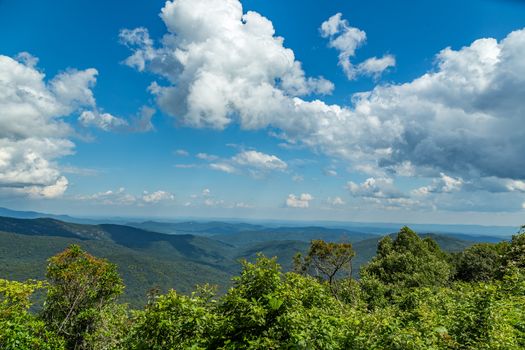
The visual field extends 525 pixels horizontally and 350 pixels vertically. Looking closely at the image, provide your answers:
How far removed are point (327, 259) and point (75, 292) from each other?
135ft

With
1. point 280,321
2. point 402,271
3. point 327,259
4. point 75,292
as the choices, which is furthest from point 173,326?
point 327,259

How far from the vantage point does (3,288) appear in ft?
71.9

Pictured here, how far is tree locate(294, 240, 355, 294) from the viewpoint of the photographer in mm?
57594

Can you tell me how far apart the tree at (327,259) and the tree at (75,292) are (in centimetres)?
3585

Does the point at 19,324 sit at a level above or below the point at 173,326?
below

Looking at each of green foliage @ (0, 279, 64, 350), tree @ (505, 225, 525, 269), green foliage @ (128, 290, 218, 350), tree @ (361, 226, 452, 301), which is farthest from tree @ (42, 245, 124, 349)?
tree @ (505, 225, 525, 269)

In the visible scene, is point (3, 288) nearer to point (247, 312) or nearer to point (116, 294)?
point (116, 294)

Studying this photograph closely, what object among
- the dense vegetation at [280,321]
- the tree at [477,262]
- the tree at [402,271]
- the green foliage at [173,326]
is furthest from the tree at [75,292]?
the tree at [477,262]

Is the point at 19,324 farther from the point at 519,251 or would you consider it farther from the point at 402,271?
the point at 402,271

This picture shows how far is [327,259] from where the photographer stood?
6012 cm

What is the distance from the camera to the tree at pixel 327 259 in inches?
2267

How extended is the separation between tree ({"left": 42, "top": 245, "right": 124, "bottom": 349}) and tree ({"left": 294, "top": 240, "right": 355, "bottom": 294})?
35.9 metres

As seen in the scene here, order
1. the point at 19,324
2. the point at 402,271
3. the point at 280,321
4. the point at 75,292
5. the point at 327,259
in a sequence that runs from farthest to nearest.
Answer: the point at 327,259 → the point at 402,271 → the point at 75,292 → the point at 19,324 → the point at 280,321

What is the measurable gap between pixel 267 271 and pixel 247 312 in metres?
2.10
